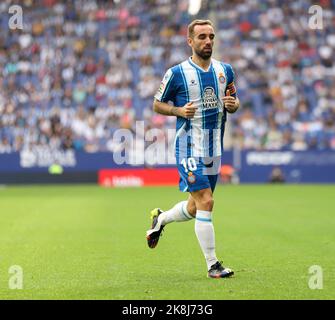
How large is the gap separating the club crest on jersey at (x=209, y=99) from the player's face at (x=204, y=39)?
1.13 feet

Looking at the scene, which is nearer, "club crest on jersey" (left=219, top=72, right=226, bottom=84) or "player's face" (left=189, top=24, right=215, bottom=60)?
"player's face" (left=189, top=24, right=215, bottom=60)

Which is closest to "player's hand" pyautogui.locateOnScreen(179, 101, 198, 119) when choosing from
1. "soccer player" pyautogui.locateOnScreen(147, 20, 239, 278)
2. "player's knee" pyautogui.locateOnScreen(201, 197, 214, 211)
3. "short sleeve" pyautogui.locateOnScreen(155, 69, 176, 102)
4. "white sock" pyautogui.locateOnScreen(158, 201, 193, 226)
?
"soccer player" pyautogui.locateOnScreen(147, 20, 239, 278)

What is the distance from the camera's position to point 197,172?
8711mm

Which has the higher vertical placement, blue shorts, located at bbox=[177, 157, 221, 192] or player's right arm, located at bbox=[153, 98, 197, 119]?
player's right arm, located at bbox=[153, 98, 197, 119]

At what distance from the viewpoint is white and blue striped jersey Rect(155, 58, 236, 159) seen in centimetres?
878

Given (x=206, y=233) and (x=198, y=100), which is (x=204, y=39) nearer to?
(x=198, y=100)

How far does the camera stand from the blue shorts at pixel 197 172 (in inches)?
342

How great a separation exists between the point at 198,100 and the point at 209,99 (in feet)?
0.38

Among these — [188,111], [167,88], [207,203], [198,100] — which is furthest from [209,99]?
[207,203]

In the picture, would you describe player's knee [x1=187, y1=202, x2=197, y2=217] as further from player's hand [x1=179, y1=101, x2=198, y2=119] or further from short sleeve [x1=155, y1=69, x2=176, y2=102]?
short sleeve [x1=155, y1=69, x2=176, y2=102]
